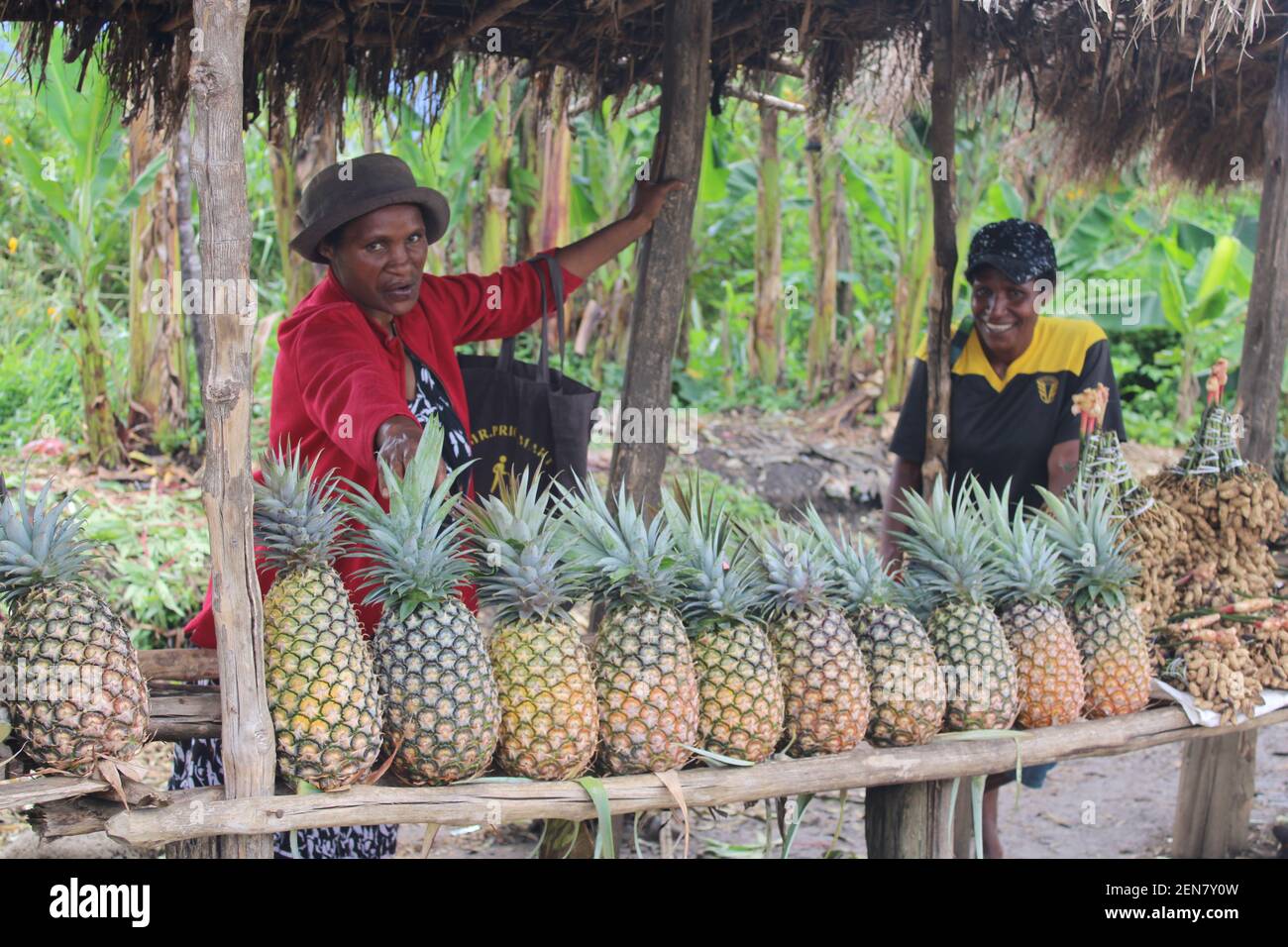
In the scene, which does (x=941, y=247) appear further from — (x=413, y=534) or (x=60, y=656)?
(x=60, y=656)

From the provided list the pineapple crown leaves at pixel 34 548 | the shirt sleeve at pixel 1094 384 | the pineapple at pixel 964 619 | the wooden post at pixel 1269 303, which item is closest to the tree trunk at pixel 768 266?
the wooden post at pixel 1269 303

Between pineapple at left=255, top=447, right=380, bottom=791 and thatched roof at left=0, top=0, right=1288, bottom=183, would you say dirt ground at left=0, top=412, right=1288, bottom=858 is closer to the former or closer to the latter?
pineapple at left=255, top=447, right=380, bottom=791

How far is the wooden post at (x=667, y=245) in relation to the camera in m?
4.07

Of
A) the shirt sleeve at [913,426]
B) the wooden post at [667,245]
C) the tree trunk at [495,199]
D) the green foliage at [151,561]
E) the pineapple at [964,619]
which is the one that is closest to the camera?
the pineapple at [964,619]

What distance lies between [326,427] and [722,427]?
26.0 feet

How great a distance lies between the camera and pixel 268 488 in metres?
2.69

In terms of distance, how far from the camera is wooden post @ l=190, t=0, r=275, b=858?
2.42 m

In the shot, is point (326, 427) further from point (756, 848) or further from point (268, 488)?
point (756, 848)

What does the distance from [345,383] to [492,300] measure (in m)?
0.95

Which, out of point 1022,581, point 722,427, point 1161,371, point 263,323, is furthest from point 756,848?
point 1161,371

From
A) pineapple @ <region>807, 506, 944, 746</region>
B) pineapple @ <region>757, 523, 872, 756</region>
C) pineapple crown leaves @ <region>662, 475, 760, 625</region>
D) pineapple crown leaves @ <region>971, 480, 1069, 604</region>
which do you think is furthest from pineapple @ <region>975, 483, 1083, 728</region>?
pineapple crown leaves @ <region>662, 475, 760, 625</region>

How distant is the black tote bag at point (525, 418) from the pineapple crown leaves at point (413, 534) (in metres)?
1.18

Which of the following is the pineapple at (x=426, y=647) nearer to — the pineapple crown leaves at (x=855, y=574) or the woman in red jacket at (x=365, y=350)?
the woman in red jacket at (x=365, y=350)
